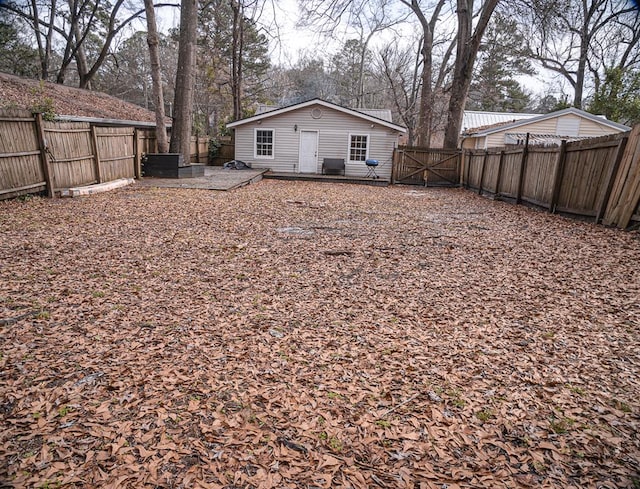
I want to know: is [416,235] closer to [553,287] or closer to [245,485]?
[553,287]

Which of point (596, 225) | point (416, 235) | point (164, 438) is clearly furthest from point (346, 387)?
point (596, 225)

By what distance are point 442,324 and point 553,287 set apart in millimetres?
1634

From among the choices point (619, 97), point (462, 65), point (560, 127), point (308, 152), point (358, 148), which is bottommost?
point (308, 152)

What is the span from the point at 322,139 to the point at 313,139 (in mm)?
431

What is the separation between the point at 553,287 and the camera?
3980 millimetres

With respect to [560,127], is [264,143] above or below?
below

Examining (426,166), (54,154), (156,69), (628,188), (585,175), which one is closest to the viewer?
(628,188)

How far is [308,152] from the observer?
18312 mm

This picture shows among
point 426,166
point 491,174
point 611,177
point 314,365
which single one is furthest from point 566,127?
point 314,365

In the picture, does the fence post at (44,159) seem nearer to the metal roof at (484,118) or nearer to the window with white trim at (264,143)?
the window with white trim at (264,143)

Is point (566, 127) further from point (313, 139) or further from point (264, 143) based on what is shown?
point (264, 143)

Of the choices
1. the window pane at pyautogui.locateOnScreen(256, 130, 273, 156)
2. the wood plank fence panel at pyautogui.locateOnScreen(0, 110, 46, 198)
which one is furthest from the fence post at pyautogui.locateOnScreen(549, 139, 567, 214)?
the window pane at pyautogui.locateOnScreen(256, 130, 273, 156)

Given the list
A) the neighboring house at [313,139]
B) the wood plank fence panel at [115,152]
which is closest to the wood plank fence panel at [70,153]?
the wood plank fence panel at [115,152]

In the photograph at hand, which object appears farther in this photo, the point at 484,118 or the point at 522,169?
the point at 484,118
